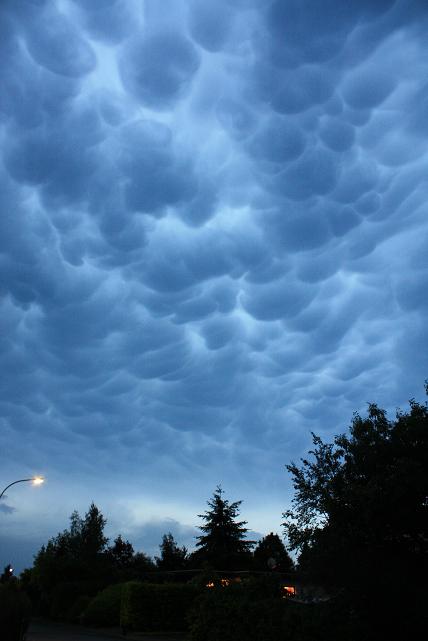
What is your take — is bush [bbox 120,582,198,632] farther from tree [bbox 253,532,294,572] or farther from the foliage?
tree [bbox 253,532,294,572]

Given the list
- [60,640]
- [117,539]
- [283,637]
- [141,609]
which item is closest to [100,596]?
[141,609]

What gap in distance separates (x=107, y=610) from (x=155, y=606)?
7553mm

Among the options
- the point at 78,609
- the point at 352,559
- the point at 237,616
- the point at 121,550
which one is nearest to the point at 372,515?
the point at 352,559

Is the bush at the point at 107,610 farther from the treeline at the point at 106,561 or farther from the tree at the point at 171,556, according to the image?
the tree at the point at 171,556

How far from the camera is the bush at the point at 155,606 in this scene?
34125mm

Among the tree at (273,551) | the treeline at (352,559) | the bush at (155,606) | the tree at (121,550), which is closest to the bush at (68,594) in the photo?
the bush at (155,606)

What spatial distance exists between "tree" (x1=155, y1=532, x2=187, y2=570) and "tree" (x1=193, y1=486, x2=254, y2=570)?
2.63 meters

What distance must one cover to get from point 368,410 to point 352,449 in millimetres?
1880

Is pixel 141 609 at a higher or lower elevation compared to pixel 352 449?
lower

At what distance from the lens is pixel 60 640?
27922 millimetres

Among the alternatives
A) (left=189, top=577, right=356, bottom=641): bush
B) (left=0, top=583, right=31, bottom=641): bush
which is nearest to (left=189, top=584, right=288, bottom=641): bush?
(left=189, top=577, right=356, bottom=641): bush

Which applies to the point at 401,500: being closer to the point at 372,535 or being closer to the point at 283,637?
the point at 372,535

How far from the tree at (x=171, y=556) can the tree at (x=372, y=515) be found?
4736cm

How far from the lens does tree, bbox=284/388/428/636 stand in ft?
56.7
